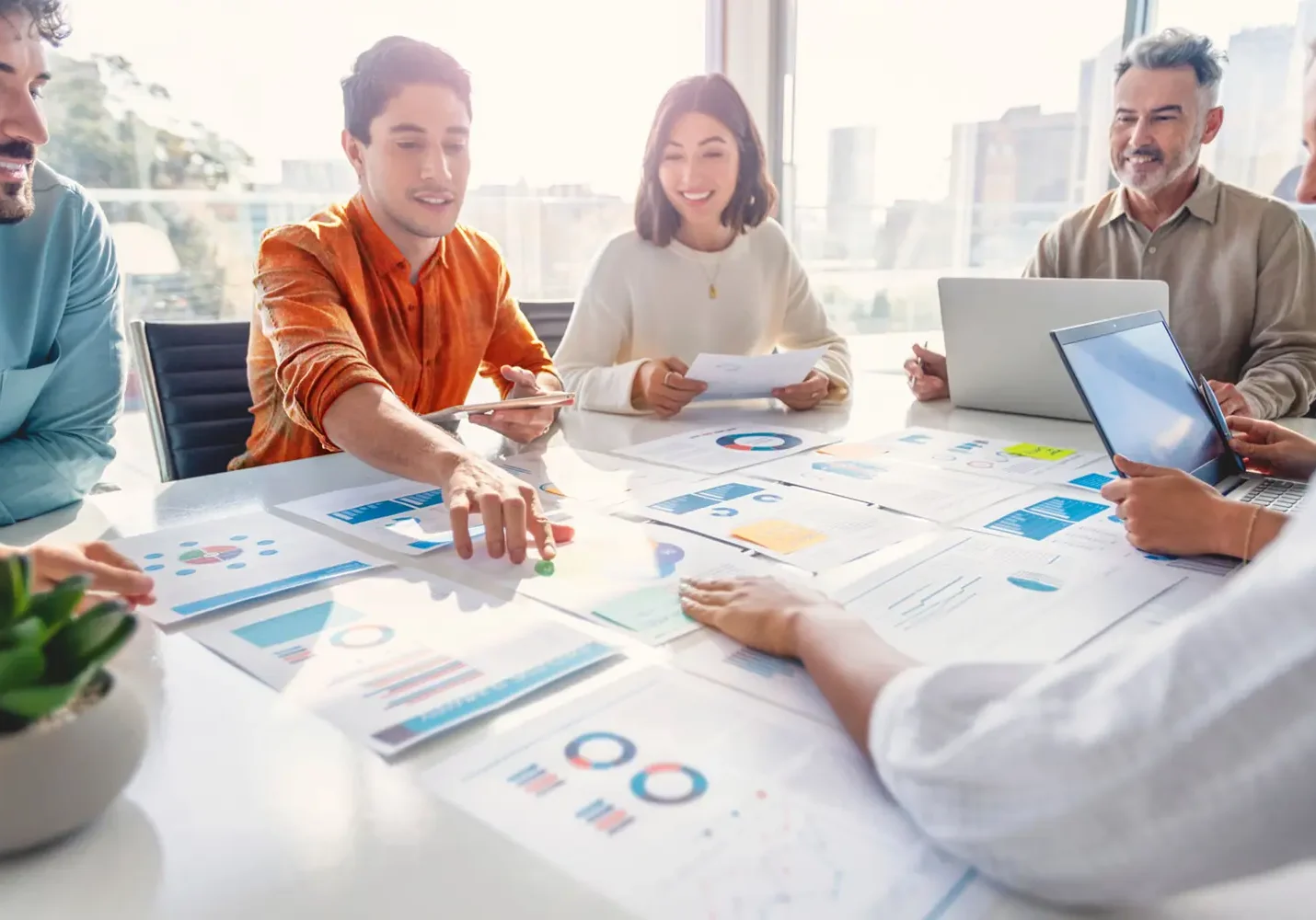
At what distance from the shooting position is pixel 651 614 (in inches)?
32.0

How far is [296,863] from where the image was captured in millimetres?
497

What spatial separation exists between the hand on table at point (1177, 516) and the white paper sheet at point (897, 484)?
0.61 feet

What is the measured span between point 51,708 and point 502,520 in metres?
0.51

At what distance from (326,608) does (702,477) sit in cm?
59

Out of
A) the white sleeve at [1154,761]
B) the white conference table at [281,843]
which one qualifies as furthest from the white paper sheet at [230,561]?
the white sleeve at [1154,761]

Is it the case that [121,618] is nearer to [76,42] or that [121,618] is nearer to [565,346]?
[565,346]

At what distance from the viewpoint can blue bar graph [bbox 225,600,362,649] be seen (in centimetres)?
76

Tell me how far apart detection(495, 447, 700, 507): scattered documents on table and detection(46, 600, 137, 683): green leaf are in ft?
2.28

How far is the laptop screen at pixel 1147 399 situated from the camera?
42.9 inches

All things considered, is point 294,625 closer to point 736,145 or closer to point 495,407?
point 495,407

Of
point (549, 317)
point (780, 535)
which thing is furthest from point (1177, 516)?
point (549, 317)

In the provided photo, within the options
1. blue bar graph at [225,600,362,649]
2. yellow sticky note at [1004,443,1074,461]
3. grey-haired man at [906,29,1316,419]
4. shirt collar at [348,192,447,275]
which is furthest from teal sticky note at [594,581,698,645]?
grey-haired man at [906,29,1316,419]

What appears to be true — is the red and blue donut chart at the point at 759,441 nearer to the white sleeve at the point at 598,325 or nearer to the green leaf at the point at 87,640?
the white sleeve at the point at 598,325

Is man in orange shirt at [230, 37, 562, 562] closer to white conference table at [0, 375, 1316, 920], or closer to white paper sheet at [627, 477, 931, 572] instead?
white paper sheet at [627, 477, 931, 572]
